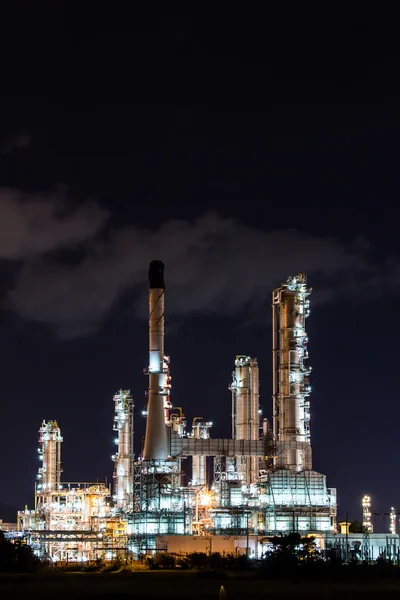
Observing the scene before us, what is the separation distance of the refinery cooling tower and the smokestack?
13.8 m

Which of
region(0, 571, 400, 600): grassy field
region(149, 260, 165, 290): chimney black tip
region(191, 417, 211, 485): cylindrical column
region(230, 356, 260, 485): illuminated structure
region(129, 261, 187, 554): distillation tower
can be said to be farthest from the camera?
region(191, 417, 211, 485): cylindrical column

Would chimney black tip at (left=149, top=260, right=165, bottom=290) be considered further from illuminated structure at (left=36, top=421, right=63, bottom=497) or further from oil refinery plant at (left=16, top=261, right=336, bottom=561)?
illuminated structure at (left=36, top=421, right=63, bottom=497)

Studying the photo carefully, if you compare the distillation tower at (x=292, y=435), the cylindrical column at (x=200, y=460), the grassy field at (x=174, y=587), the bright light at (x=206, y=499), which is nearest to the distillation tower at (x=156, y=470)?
the bright light at (x=206, y=499)

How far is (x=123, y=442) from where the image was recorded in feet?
514

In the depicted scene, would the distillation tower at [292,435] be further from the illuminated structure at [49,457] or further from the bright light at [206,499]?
the illuminated structure at [49,457]

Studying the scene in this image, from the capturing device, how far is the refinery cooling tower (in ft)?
427

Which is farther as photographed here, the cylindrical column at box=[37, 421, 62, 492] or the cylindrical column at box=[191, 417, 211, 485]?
the cylindrical column at box=[37, 421, 62, 492]

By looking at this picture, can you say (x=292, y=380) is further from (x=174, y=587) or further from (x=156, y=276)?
(x=174, y=587)

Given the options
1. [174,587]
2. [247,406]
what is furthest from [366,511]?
[174,587]

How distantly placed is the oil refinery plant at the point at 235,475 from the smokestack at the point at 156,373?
0.11 meters

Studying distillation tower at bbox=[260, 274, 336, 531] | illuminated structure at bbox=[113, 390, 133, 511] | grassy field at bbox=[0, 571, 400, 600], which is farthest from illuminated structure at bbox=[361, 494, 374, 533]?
grassy field at bbox=[0, 571, 400, 600]

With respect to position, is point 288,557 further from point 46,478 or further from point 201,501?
point 46,478

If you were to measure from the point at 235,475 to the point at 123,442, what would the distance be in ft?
89.0

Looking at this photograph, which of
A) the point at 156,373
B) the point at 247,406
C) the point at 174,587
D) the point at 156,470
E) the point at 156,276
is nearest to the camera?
the point at 174,587
